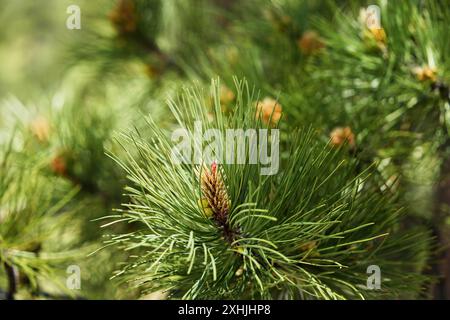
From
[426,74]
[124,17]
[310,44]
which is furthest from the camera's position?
[124,17]

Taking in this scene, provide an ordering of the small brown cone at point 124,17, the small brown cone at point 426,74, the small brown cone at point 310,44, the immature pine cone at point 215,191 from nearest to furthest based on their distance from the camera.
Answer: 1. the immature pine cone at point 215,191
2. the small brown cone at point 426,74
3. the small brown cone at point 310,44
4. the small brown cone at point 124,17

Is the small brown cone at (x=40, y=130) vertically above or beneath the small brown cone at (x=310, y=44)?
beneath

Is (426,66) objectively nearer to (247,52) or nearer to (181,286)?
(247,52)

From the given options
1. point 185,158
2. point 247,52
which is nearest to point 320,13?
point 247,52

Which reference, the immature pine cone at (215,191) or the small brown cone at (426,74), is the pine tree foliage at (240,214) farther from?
the small brown cone at (426,74)

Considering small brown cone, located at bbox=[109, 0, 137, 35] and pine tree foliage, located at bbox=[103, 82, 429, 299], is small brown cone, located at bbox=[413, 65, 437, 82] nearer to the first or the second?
pine tree foliage, located at bbox=[103, 82, 429, 299]

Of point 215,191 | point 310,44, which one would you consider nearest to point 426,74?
point 310,44

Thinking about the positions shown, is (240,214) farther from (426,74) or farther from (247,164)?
(426,74)

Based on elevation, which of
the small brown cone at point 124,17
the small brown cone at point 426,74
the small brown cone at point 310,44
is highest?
the small brown cone at point 124,17

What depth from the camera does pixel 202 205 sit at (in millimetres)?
480

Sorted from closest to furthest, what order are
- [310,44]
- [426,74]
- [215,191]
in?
1. [215,191]
2. [426,74]
3. [310,44]

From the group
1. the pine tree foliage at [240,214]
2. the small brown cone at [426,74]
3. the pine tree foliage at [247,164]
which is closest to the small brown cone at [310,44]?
the pine tree foliage at [247,164]
